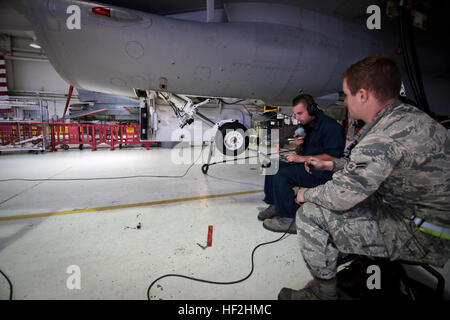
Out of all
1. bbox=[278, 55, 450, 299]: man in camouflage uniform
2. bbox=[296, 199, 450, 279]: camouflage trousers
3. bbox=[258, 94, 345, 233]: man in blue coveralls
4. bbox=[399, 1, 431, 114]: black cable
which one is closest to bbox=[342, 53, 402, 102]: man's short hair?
bbox=[278, 55, 450, 299]: man in camouflage uniform

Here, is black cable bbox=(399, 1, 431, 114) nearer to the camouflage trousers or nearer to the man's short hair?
the man's short hair

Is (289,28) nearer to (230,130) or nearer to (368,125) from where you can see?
(230,130)

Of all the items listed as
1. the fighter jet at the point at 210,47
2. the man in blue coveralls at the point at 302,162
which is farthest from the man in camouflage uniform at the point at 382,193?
the fighter jet at the point at 210,47

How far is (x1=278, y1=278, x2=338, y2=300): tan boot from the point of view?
2.74 ft

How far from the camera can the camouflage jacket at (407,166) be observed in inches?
26.2

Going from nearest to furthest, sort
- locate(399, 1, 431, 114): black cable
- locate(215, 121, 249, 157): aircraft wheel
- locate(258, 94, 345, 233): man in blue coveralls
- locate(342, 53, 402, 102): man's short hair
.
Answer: locate(342, 53, 402, 102): man's short hair, locate(258, 94, 345, 233): man in blue coveralls, locate(399, 1, 431, 114): black cable, locate(215, 121, 249, 157): aircraft wheel

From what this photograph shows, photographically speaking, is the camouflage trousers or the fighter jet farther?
the fighter jet

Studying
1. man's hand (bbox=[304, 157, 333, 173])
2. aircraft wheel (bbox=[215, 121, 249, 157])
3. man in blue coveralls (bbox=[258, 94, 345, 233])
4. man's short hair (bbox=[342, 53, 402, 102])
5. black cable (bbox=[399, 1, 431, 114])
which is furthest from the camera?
aircraft wheel (bbox=[215, 121, 249, 157])

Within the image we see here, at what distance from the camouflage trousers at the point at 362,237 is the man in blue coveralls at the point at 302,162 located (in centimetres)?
71

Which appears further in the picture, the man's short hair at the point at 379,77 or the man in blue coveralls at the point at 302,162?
the man in blue coveralls at the point at 302,162

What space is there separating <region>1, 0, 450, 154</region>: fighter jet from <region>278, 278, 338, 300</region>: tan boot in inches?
82.5

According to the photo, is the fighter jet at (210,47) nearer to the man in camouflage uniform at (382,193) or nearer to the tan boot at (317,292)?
the man in camouflage uniform at (382,193)

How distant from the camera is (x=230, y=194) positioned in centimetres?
255
